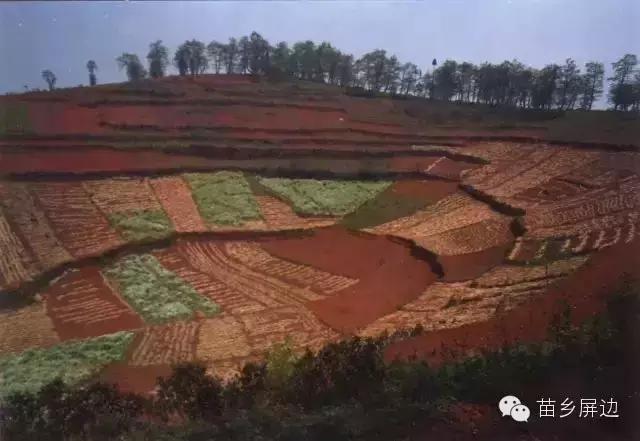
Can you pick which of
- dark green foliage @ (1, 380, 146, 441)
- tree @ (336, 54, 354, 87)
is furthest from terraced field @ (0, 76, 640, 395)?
dark green foliage @ (1, 380, 146, 441)

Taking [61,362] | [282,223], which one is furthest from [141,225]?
[61,362]

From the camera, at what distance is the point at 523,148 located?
12352 millimetres

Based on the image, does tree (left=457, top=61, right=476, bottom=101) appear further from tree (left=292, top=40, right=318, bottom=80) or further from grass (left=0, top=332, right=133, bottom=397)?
grass (left=0, top=332, right=133, bottom=397)

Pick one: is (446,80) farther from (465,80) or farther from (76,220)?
(76,220)

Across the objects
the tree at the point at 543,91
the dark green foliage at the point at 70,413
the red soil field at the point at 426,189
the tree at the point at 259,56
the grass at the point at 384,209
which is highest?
the tree at the point at 259,56

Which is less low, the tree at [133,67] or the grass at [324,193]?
the tree at [133,67]

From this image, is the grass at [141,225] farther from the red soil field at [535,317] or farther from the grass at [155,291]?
the red soil field at [535,317]

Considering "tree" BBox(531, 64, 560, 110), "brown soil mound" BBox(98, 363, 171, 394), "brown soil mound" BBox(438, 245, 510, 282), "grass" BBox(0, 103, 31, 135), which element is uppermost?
"tree" BBox(531, 64, 560, 110)

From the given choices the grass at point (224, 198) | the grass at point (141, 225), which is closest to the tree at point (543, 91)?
the grass at point (224, 198)

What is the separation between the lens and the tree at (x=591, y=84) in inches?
317

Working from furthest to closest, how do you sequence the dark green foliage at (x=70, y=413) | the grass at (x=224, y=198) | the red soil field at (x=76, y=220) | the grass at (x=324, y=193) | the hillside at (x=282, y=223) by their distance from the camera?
the grass at (x=324, y=193)
the grass at (x=224, y=198)
the red soil field at (x=76, y=220)
the hillside at (x=282, y=223)
the dark green foliage at (x=70, y=413)

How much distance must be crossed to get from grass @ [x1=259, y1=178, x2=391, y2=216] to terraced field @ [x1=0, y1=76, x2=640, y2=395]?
0.05 meters

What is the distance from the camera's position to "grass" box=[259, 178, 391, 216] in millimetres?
10484

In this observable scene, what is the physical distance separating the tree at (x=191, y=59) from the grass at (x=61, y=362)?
16.2 ft
